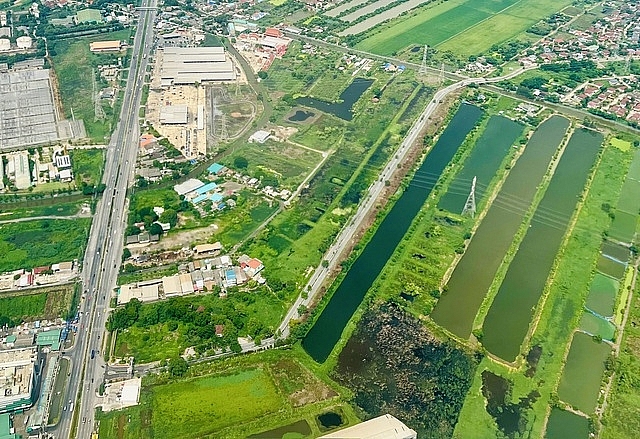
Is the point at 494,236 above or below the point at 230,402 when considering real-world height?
above

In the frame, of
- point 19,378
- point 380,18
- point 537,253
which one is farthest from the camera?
point 380,18

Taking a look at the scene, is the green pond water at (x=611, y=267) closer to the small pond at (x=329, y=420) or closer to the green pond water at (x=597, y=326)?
the green pond water at (x=597, y=326)

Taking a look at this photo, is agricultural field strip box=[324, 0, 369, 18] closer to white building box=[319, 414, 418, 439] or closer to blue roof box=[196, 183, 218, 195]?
blue roof box=[196, 183, 218, 195]

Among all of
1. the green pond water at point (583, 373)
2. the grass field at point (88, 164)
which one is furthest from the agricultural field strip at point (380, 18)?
the green pond water at point (583, 373)

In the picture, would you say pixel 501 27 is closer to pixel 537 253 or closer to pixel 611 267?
pixel 537 253

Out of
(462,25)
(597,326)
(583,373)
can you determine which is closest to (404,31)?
(462,25)

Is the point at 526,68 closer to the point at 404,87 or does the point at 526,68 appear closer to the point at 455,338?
the point at 404,87

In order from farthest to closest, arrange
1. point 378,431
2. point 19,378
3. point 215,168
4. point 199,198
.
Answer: point 215,168
point 199,198
point 19,378
point 378,431
